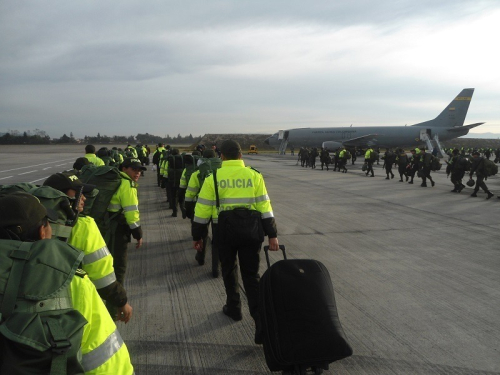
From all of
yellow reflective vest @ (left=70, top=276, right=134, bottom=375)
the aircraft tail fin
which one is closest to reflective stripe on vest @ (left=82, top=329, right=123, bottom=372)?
yellow reflective vest @ (left=70, top=276, right=134, bottom=375)

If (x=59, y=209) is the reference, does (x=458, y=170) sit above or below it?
below

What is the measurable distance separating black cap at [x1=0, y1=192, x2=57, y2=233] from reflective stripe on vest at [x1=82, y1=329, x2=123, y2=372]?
662 millimetres

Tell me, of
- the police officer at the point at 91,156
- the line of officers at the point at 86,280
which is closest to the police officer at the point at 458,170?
the police officer at the point at 91,156

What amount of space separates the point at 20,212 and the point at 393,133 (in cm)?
4970

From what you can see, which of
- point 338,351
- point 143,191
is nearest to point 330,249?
point 338,351

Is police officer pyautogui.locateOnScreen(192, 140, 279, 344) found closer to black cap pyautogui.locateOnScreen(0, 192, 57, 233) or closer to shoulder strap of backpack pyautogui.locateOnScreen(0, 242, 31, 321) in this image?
black cap pyautogui.locateOnScreen(0, 192, 57, 233)

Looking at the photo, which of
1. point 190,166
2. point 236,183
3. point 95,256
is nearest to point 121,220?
point 236,183

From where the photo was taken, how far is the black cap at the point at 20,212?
188cm

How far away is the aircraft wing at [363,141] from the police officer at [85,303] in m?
46.3

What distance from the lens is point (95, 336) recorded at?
1.83m

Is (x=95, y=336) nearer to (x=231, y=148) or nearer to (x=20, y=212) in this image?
(x=20, y=212)

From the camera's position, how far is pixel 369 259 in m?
7.01

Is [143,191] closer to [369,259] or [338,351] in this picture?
[369,259]

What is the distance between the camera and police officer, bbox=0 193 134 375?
1.78 metres
